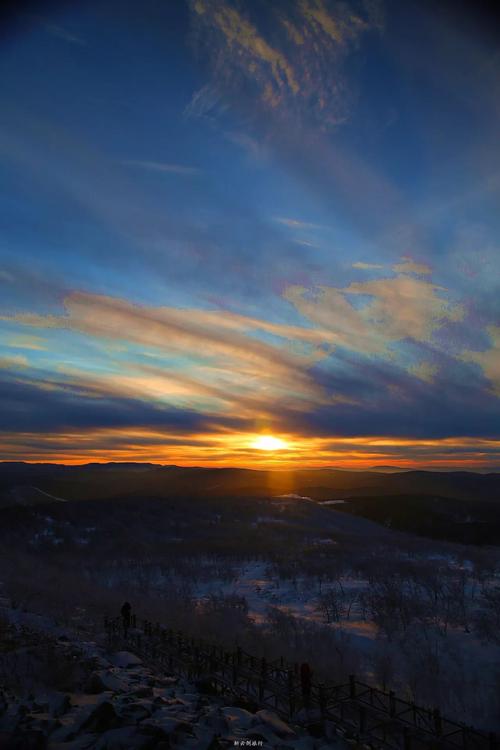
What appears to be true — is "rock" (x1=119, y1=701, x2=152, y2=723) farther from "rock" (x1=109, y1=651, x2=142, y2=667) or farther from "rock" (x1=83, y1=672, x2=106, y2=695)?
"rock" (x1=109, y1=651, x2=142, y2=667)

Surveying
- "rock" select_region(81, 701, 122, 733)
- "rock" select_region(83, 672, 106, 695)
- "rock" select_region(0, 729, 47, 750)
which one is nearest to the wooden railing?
"rock" select_region(83, 672, 106, 695)

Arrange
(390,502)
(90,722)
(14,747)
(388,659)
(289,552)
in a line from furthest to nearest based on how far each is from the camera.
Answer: (390,502), (289,552), (388,659), (90,722), (14,747)

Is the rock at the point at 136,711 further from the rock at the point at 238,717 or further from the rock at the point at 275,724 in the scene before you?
the rock at the point at 275,724

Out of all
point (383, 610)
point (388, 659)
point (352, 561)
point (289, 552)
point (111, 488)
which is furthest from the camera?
point (111, 488)

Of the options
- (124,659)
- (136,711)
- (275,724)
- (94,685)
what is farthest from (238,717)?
(124,659)

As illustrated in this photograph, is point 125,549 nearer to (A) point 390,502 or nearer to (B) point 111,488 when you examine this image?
(A) point 390,502

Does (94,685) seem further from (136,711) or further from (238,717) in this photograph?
(238,717)

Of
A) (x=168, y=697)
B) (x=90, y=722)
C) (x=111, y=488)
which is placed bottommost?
(x=111, y=488)

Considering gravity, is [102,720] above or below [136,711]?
above

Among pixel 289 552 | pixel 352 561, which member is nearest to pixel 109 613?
pixel 352 561

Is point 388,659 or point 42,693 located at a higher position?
point 42,693
